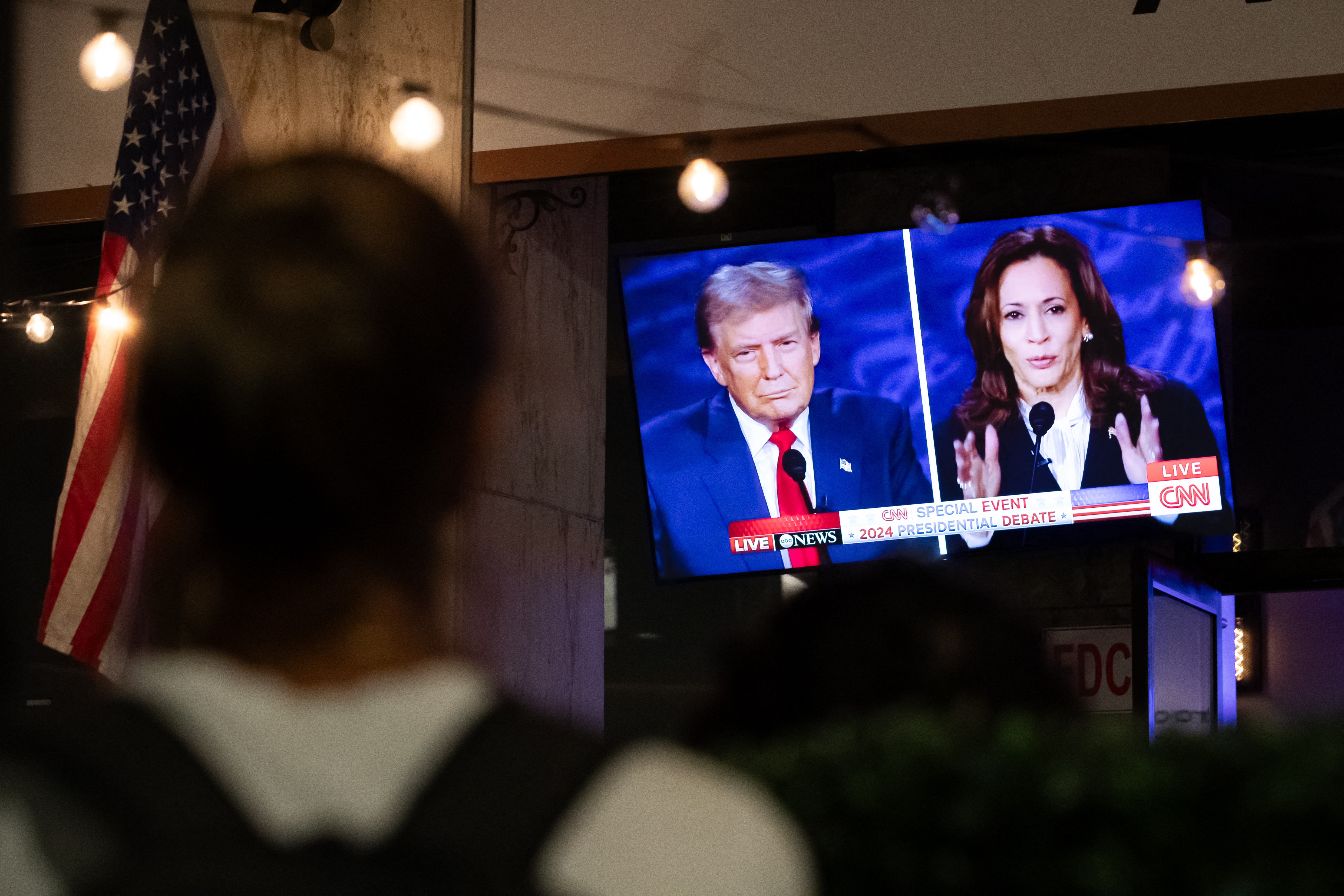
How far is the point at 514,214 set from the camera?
604 cm

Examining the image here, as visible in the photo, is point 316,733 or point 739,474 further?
point 739,474

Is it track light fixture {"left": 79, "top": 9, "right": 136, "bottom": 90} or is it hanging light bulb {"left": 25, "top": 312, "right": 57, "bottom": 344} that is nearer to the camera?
track light fixture {"left": 79, "top": 9, "right": 136, "bottom": 90}

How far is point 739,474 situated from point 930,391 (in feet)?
3.16

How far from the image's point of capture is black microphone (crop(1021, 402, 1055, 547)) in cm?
604

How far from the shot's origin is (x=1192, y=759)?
0.84 metres

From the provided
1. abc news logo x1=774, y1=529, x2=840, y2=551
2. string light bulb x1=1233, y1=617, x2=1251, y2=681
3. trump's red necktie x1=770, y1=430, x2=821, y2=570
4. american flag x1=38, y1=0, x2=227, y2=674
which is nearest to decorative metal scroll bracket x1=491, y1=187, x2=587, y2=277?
american flag x1=38, y1=0, x2=227, y2=674

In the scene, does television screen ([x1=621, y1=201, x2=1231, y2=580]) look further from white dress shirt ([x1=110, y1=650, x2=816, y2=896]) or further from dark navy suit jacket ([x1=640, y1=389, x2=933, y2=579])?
white dress shirt ([x1=110, y1=650, x2=816, y2=896])

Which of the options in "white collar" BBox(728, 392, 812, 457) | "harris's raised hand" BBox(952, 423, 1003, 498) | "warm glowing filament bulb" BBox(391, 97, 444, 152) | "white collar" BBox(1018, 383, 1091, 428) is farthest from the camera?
"white collar" BBox(728, 392, 812, 457)

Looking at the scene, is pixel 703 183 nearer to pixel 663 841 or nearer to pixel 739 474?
pixel 739 474

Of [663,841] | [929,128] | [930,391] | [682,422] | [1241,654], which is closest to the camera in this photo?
[663,841]

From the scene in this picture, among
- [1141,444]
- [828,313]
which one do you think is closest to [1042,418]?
[1141,444]

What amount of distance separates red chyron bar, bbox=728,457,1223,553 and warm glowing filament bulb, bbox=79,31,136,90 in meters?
3.32

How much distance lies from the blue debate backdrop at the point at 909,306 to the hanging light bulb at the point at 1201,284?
0.03m

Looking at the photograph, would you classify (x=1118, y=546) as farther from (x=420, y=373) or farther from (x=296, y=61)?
(x=420, y=373)
